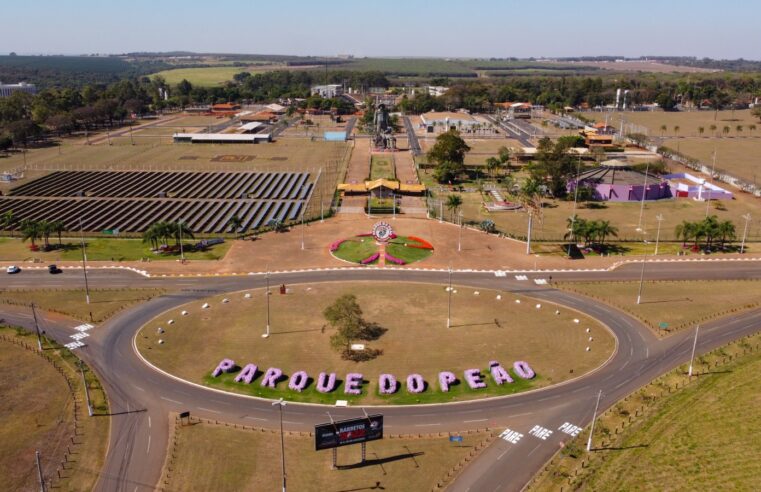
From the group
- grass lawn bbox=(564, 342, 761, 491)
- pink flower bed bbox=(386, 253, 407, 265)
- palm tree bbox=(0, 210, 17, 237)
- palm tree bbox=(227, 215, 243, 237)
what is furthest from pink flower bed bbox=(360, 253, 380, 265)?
palm tree bbox=(0, 210, 17, 237)

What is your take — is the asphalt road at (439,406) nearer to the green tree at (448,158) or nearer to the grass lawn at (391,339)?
the grass lawn at (391,339)

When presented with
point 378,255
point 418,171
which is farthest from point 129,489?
point 418,171

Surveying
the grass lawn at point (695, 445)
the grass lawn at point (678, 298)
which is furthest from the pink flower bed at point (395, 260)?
the grass lawn at point (695, 445)

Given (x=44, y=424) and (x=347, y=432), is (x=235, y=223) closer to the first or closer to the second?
(x=44, y=424)

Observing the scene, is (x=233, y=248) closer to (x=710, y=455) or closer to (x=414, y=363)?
(x=414, y=363)

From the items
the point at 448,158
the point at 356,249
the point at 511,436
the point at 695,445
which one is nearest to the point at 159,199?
the point at 356,249

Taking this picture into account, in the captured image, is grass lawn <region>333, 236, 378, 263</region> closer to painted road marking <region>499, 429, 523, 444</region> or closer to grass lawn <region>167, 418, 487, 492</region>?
grass lawn <region>167, 418, 487, 492</region>
